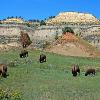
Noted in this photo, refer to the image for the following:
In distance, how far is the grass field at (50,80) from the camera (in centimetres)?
3344

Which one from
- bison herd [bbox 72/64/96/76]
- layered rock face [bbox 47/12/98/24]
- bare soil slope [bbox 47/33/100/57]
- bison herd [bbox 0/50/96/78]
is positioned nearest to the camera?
bison herd [bbox 0/50/96/78]

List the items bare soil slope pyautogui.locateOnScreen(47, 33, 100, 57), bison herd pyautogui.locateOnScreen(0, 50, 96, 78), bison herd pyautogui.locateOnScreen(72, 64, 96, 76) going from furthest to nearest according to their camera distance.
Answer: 1. bare soil slope pyautogui.locateOnScreen(47, 33, 100, 57)
2. bison herd pyautogui.locateOnScreen(72, 64, 96, 76)
3. bison herd pyautogui.locateOnScreen(0, 50, 96, 78)

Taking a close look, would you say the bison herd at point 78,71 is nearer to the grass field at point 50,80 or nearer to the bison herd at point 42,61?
the bison herd at point 42,61

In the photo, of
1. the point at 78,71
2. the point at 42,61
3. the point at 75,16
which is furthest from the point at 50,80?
the point at 75,16

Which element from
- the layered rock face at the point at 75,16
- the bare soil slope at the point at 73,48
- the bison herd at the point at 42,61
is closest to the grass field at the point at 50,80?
the bison herd at the point at 42,61

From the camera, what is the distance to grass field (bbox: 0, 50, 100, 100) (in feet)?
110

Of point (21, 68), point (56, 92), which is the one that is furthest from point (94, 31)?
point (56, 92)

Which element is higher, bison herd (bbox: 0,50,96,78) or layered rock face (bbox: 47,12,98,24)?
layered rock face (bbox: 47,12,98,24)

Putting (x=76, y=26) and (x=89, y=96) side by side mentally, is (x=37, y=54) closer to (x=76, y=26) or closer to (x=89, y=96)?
(x=89, y=96)

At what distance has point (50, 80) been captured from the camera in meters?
42.2

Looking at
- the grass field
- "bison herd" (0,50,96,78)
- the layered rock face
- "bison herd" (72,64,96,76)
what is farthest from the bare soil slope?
the layered rock face

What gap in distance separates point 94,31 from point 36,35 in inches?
565

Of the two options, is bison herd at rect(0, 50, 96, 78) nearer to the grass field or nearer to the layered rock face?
the grass field

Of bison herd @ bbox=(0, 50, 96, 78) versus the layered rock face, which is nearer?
bison herd @ bbox=(0, 50, 96, 78)
